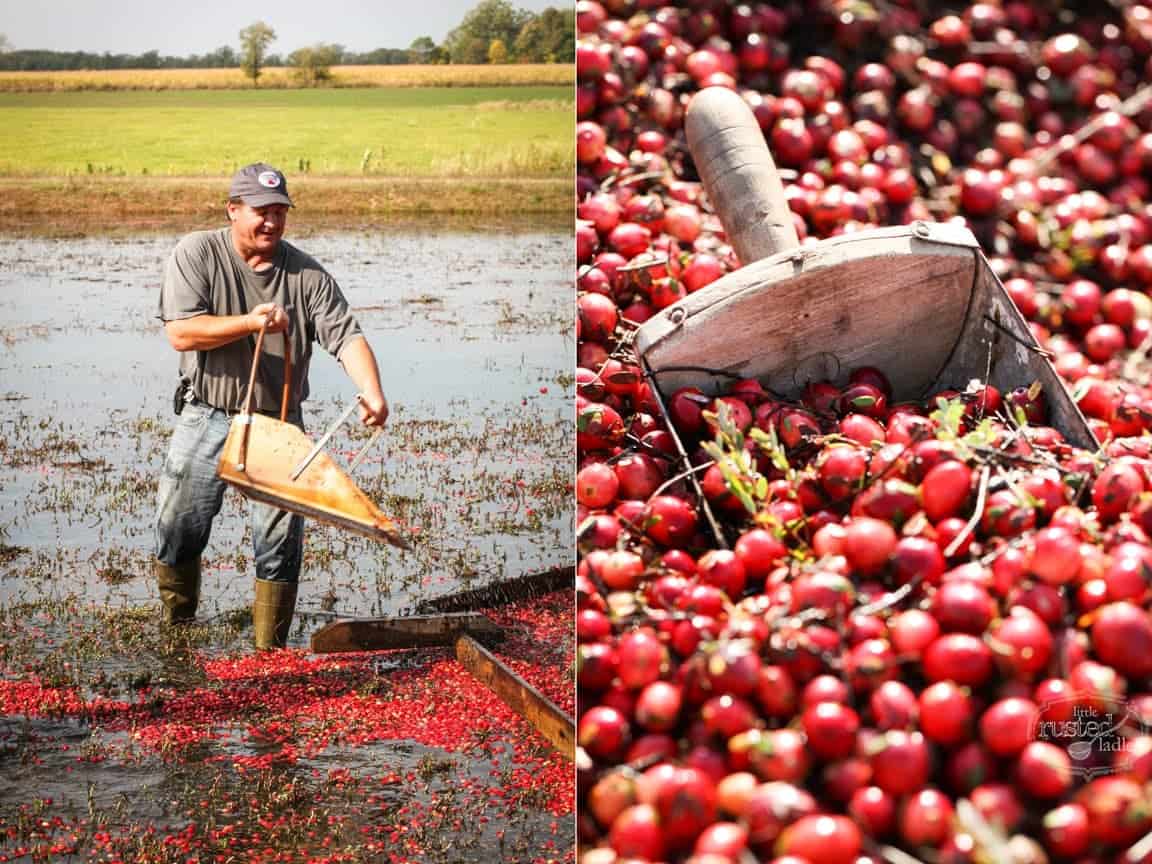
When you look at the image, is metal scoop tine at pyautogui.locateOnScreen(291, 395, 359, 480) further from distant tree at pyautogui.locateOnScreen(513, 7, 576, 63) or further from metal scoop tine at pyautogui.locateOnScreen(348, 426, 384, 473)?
distant tree at pyautogui.locateOnScreen(513, 7, 576, 63)

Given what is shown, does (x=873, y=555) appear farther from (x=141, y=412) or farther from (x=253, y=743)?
(x=141, y=412)

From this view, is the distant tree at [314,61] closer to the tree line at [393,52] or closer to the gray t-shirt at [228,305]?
the tree line at [393,52]

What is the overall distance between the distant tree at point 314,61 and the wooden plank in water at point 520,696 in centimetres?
91

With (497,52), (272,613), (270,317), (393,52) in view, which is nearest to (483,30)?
(497,52)

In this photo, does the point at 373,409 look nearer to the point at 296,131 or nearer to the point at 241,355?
the point at 241,355

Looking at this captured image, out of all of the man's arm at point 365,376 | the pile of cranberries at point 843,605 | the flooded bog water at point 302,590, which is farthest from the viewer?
the man's arm at point 365,376

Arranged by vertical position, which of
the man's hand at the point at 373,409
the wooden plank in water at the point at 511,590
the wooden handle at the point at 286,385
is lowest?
the wooden plank in water at the point at 511,590

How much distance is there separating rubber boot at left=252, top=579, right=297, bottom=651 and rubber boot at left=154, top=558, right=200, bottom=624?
0.09 meters

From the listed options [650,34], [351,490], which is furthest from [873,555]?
[650,34]

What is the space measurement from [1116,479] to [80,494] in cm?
145

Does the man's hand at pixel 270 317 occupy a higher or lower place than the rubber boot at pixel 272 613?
higher

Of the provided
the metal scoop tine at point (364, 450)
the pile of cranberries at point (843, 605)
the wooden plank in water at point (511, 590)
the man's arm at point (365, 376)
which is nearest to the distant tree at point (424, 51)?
the pile of cranberries at point (843, 605)

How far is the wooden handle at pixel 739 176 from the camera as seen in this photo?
173cm

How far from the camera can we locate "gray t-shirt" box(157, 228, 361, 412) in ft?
5.32
